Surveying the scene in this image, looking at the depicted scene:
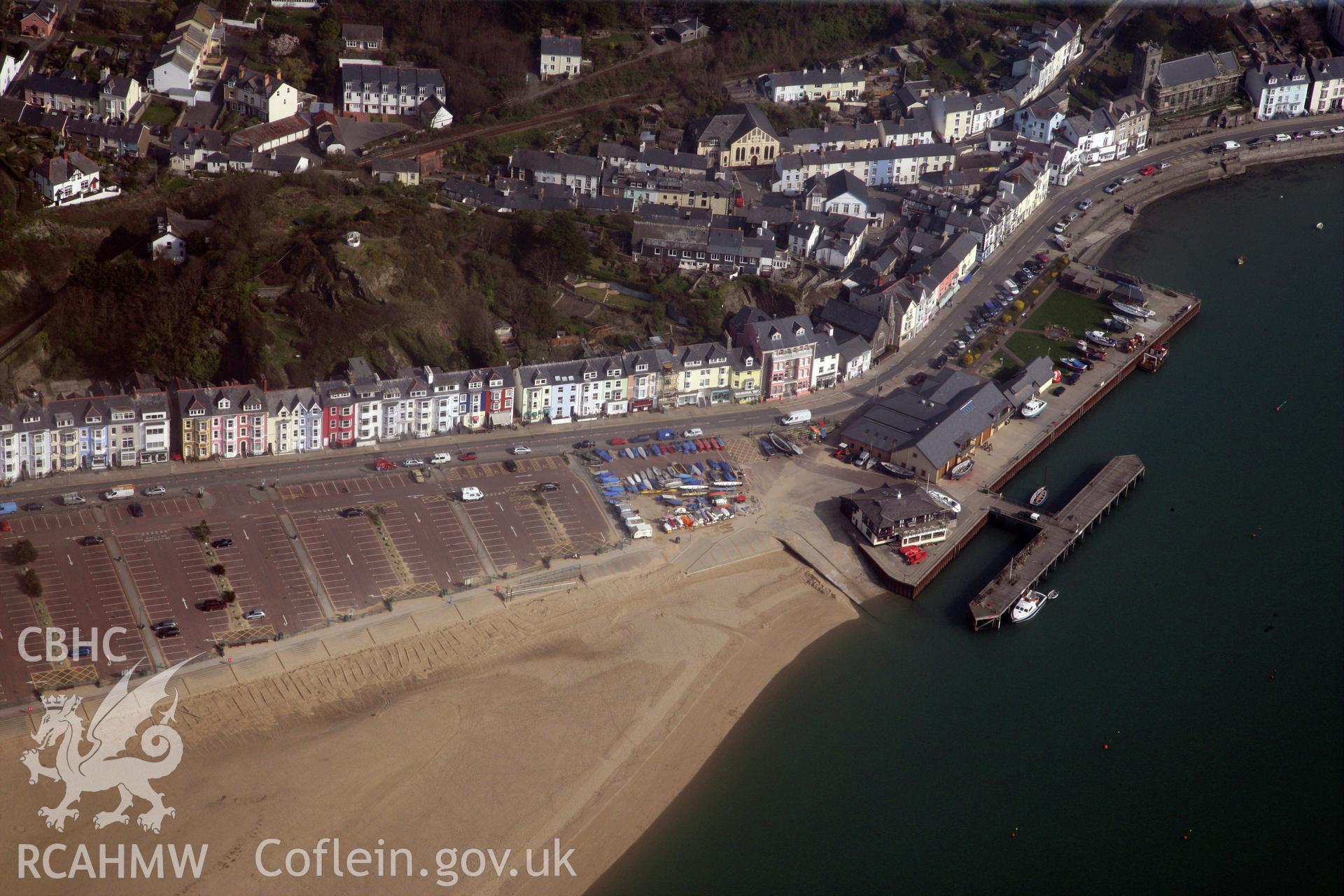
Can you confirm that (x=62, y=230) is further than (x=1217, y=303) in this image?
No

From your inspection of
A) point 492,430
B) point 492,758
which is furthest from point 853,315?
point 492,758

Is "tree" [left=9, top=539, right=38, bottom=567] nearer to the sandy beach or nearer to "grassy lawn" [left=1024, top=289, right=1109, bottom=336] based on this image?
the sandy beach

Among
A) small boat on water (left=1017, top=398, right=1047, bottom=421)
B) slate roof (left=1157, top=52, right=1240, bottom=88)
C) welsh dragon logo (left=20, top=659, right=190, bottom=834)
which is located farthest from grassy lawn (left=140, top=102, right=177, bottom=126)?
slate roof (left=1157, top=52, right=1240, bottom=88)

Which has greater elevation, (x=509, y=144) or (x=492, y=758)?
(x=509, y=144)

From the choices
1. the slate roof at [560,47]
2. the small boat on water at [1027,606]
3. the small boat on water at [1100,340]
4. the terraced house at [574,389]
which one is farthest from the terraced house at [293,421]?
the small boat on water at [1100,340]

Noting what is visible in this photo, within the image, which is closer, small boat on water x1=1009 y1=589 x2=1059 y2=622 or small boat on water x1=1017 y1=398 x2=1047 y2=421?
small boat on water x1=1009 y1=589 x2=1059 y2=622

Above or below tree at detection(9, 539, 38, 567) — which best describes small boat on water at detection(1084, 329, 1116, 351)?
above

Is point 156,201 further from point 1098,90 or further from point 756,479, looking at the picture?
point 1098,90
